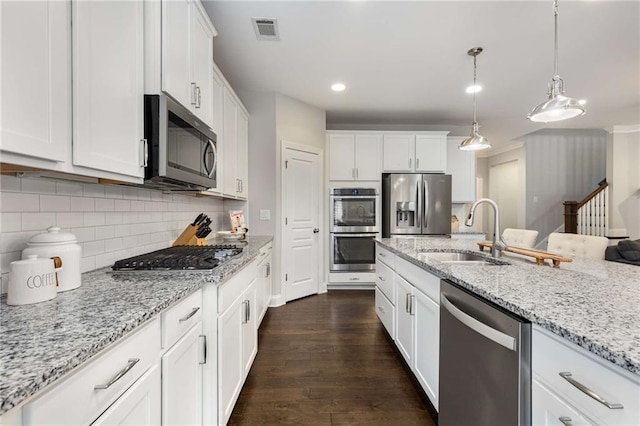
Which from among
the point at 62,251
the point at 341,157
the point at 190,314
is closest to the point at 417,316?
the point at 190,314

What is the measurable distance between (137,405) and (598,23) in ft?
12.2

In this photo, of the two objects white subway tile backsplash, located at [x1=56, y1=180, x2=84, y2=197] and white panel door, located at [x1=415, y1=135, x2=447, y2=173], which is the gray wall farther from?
white subway tile backsplash, located at [x1=56, y1=180, x2=84, y2=197]

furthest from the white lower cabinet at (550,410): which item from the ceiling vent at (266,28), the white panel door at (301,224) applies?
the white panel door at (301,224)

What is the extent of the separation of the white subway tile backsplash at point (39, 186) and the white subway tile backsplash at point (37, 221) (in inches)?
3.4

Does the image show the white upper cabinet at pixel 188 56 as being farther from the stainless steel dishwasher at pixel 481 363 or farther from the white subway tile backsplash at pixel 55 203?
the stainless steel dishwasher at pixel 481 363

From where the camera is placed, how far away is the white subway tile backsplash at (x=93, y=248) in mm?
1285

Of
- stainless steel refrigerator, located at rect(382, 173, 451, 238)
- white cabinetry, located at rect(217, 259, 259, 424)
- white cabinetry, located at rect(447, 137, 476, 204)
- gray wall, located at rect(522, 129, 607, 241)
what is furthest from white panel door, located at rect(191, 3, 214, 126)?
gray wall, located at rect(522, 129, 607, 241)

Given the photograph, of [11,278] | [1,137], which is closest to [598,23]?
[1,137]

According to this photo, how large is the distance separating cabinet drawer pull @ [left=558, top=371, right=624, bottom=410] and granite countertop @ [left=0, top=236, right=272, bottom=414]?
3.67ft

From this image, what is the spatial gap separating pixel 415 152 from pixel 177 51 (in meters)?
3.68

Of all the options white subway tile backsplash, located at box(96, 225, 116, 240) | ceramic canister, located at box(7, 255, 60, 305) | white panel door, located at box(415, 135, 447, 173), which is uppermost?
white panel door, located at box(415, 135, 447, 173)

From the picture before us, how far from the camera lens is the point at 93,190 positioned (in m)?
1.34

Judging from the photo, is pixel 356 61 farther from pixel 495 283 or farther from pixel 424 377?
pixel 424 377

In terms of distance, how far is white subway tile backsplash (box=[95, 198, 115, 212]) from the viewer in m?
1.37
